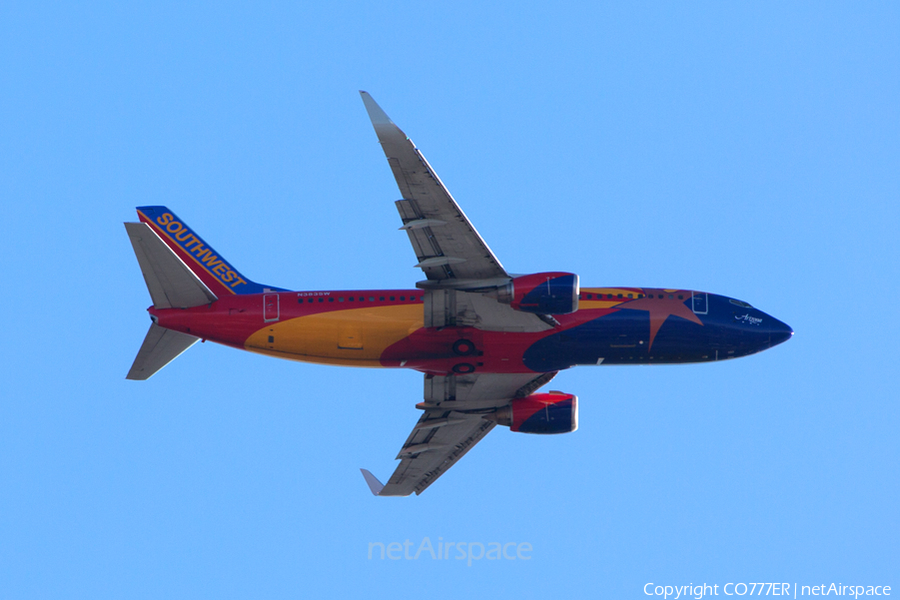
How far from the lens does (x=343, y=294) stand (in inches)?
1686

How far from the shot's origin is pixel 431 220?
126 feet

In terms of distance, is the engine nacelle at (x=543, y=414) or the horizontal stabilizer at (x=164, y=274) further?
the engine nacelle at (x=543, y=414)

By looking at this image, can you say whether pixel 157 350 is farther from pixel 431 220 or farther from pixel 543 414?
pixel 543 414

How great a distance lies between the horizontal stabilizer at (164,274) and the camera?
131ft

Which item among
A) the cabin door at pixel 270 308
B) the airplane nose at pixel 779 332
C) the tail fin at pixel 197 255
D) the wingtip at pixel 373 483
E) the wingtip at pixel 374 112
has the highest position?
the wingtip at pixel 374 112

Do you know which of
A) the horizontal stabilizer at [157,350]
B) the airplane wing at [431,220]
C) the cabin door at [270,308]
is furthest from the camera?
the horizontal stabilizer at [157,350]

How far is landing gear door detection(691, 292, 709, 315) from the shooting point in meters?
44.8

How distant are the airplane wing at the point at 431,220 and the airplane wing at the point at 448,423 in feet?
26.5

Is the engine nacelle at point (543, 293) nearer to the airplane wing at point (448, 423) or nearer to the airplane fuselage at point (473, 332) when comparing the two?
the airplane fuselage at point (473, 332)

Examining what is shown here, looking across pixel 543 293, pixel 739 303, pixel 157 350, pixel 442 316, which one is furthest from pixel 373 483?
pixel 739 303

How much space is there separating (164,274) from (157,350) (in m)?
4.15

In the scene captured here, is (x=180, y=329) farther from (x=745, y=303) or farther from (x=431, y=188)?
(x=745, y=303)

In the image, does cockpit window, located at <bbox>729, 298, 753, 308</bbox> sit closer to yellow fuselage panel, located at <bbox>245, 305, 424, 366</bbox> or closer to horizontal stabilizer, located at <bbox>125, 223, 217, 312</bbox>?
yellow fuselage panel, located at <bbox>245, 305, 424, 366</bbox>

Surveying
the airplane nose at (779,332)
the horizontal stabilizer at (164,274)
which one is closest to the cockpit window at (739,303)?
the airplane nose at (779,332)
